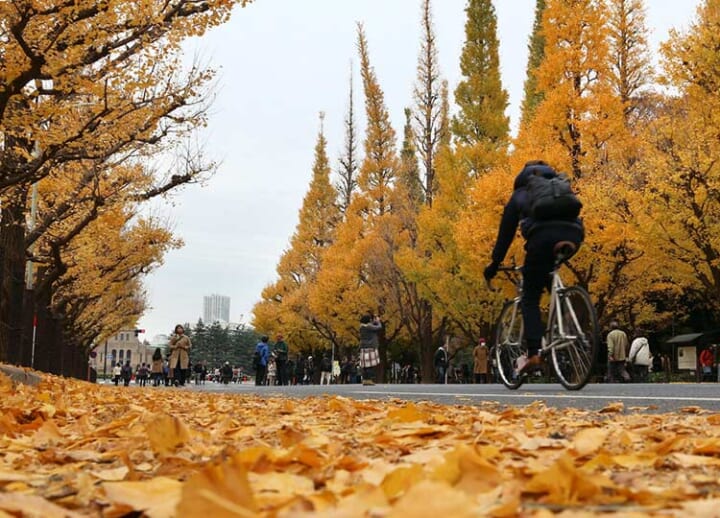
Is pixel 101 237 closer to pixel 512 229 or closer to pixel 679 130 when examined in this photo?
pixel 679 130

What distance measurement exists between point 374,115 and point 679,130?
20.9 metres

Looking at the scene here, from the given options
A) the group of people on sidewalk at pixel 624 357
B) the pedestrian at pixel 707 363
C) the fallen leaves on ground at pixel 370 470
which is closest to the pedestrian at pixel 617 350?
the group of people on sidewalk at pixel 624 357

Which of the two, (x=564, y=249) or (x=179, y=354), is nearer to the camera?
(x=564, y=249)

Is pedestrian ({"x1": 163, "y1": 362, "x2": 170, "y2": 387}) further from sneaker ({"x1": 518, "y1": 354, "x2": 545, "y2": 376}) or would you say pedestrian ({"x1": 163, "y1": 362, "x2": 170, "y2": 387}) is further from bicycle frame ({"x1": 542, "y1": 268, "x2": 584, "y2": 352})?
bicycle frame ({"x1": 542, "y1": 268, "x2": 584, "y2": 352})

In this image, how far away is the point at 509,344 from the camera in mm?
7289

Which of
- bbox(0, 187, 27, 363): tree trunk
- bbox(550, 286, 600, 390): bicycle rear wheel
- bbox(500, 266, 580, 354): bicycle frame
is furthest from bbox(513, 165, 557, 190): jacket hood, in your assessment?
bbox(0, 187, 27, 363): tree trunk

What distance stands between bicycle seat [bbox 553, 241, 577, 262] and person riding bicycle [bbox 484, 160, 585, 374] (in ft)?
0.06

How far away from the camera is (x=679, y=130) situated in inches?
802

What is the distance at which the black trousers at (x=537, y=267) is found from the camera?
5.73 meters

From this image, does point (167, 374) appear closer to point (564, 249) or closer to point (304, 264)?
point (304, 264)

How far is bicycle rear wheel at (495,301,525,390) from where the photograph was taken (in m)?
7.05

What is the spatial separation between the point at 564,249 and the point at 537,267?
357 millimetres

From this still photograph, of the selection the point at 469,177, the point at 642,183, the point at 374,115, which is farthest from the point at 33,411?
the point at 374,115

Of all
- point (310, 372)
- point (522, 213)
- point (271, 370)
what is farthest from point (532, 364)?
point (310, 372)
